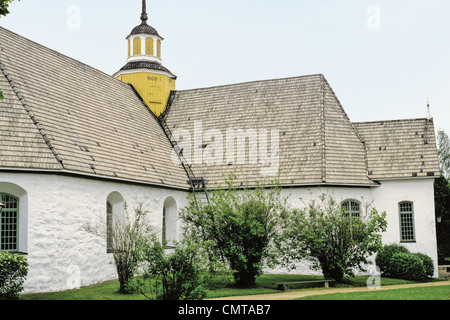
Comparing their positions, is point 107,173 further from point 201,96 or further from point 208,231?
point 201,96

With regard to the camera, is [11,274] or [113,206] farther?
[113,206]

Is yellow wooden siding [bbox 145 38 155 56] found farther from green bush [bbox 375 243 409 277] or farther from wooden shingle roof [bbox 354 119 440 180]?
green bush [bbox 375 243 409 277]

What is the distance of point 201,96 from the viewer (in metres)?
29.0

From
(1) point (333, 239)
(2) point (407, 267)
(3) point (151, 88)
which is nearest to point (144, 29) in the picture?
(3) point (151, 88)

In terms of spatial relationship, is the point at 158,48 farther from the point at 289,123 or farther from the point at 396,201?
the point at 396,201

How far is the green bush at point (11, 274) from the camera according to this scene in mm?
13789

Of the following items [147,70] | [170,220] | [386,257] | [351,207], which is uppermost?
[147,70]

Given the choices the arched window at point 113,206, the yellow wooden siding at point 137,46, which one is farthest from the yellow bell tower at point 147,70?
Answer: the arched window at point 113,206

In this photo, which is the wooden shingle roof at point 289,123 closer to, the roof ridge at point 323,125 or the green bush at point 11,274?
the roof ridge at point 323,125

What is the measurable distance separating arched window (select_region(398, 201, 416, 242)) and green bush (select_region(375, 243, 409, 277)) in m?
1.24

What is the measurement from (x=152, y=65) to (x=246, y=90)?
5.78 metres

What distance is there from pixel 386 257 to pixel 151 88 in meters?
15.6

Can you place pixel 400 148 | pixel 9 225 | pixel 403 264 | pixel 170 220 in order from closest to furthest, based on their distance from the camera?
pixel 9 225, pixel 403 264, pixel 170 220, pixel 400 148

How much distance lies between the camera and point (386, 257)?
21797 millimetres
